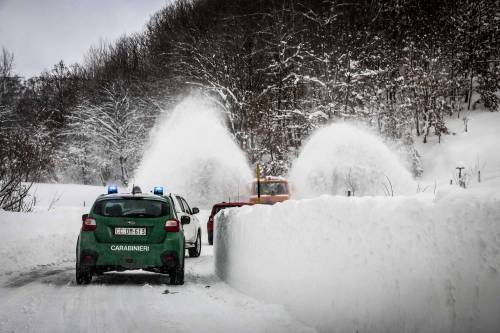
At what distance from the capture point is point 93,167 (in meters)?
58.1

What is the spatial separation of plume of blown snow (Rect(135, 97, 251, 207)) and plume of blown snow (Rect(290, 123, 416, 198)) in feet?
17.1

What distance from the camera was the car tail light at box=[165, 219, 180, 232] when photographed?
10.2 metres

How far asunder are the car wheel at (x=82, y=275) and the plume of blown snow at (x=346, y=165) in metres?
21.5

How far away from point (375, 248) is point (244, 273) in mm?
4482

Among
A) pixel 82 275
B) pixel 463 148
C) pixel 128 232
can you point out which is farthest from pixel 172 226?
pixel 463 148

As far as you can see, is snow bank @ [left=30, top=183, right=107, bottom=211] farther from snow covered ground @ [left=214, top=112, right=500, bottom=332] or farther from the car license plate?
snow covered ground @ [left=214, top=112, right=500, bottom=332]

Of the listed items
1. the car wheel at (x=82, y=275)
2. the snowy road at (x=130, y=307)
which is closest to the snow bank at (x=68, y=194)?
the snowy road at (x=130, y=307)

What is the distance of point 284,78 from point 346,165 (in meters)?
12.2

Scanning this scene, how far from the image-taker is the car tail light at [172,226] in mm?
10156

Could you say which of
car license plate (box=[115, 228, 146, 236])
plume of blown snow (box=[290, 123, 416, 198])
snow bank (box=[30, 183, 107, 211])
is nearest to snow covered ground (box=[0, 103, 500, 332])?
car license plate (box=[115, 228, 146, 236])

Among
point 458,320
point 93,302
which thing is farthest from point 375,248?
point 93,302

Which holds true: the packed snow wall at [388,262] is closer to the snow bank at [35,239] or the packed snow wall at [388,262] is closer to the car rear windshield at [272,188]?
the snow bank at [35,239]

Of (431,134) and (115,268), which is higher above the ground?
(431,134)

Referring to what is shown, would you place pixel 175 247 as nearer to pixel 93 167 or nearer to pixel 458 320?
pixel 458 320
